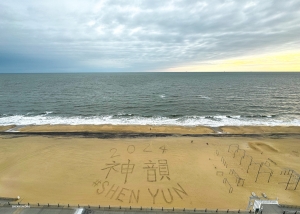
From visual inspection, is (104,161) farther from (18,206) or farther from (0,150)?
(0,150)

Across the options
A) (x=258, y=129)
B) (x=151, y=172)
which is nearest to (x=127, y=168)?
(x=151, y=172)

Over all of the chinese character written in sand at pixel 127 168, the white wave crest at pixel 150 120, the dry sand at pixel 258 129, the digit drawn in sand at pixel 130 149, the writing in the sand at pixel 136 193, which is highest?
the chinese character written in sand at pixel 127 168

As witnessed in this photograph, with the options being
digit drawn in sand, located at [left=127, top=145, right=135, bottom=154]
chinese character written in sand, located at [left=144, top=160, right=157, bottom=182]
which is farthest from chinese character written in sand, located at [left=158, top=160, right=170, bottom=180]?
digit drawn in sand, located at [left=127, top=145, right=135, bottom=154]

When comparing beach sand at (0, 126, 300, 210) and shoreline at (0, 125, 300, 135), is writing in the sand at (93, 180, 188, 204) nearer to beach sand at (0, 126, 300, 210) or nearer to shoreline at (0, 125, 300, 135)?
beach sand at (0, 126, 300, 210)

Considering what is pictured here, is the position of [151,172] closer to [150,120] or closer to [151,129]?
[151,129]

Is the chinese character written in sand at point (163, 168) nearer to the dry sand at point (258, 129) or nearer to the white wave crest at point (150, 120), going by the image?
the white wave crest at point (150, 120)

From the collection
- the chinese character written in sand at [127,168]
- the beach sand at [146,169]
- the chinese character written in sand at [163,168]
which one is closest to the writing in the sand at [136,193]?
the beach sand at [146,169]
